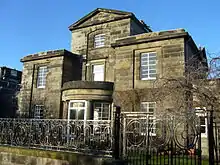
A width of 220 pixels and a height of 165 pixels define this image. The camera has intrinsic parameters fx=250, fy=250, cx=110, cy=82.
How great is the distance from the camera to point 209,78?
9.69m

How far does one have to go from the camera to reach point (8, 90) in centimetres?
3566

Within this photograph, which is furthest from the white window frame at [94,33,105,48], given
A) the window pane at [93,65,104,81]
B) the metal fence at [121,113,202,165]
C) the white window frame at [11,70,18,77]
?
the white window frame at [11,70,18,77]

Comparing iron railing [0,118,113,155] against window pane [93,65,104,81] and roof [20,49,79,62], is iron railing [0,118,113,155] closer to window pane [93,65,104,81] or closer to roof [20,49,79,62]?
window pane [93,65,104,81]

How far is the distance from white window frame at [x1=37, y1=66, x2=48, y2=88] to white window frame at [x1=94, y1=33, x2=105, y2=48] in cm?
509

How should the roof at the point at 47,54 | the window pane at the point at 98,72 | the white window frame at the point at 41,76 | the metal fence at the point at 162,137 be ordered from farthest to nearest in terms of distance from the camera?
the white window frame at the point at 41,76 → the roof at the point at 47,54 → the window pane at the point at 98,72 → the metal fence at the point at 162,137

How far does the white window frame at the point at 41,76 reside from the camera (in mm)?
22781

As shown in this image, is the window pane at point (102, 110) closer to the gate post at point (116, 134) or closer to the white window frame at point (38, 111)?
the white window frame at point (38, 111)

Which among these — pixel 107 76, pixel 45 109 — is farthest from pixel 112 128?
pixel 45 109

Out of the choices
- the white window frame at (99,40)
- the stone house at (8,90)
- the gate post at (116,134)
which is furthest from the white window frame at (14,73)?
the gate post at (116,134)

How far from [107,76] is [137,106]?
14.5 feet

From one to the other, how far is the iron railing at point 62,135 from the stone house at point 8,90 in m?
19.0

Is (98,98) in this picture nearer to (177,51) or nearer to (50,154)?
(177,51)

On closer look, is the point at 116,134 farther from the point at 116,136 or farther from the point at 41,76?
the point at 41,76

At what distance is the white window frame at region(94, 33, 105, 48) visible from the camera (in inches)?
869
